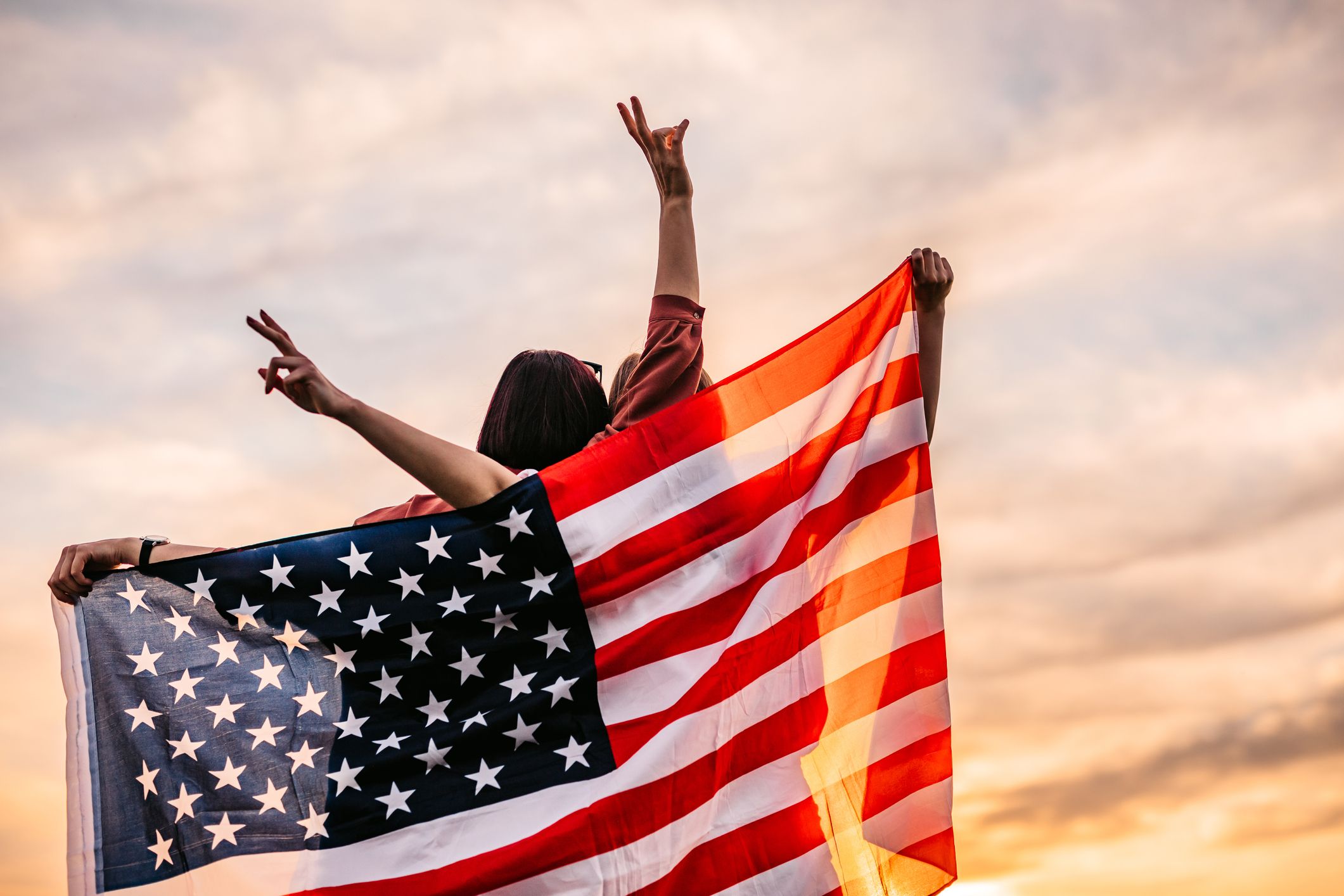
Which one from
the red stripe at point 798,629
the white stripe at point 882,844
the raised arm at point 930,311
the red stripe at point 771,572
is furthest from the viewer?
the raised arm at point 930,311

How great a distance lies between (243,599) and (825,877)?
89.9 inches

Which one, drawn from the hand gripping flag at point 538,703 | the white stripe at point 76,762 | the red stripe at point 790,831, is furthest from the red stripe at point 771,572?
the white stripe at point 76,762

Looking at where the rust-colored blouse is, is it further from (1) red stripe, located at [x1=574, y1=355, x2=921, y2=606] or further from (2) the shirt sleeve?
(1) red stripe, located at [x1=574, y1=355, x2=921, y2=606]

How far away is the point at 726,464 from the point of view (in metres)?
4.62

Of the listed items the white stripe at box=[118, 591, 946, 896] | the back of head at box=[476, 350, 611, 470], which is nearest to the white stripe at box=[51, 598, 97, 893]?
the white stripe at box=[118, 591, 946, 896]

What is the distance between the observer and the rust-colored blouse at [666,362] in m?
4.70

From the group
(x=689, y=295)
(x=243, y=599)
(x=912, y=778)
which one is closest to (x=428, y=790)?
(x=243, y=599)

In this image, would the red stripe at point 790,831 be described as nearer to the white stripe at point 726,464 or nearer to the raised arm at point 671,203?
the white stripe at point 726,464

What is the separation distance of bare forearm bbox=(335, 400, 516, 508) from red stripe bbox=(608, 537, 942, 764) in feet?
3.16

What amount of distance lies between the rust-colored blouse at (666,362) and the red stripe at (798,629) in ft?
3.22

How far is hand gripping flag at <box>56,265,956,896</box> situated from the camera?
158 inches

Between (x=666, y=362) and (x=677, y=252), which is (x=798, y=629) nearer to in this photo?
(x=666, y=362)

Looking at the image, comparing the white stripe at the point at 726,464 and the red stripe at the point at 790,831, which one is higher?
the white stripe at the point at 726,464

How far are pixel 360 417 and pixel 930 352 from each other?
2.43 m
